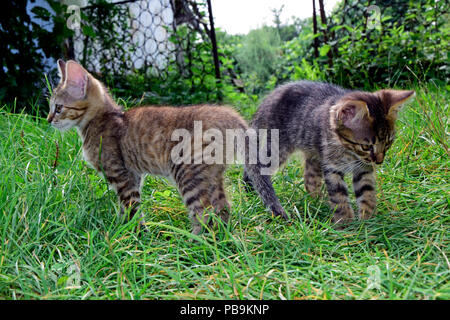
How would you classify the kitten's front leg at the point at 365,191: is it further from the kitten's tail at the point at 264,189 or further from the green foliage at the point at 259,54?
the green foliage at the point at 259,54

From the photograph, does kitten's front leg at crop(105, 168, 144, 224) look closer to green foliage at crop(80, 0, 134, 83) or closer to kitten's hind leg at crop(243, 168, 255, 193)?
kitten's hind leg at crop(243, 168, 255, 193)

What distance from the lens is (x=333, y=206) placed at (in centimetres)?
285

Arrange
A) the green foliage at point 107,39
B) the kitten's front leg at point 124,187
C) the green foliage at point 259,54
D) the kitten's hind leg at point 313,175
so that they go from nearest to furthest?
the kitten's front leg at point 124,187
the kitten's hind leg at point 313,175
the green foliage at point 107,39
the green foliage at point 259,54

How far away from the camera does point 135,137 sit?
8.95 feet

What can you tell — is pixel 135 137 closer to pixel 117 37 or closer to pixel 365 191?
pixel 365 191

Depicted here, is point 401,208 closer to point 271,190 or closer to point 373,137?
point 373,137

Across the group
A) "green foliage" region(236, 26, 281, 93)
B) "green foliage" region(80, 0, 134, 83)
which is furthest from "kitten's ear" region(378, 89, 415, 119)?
"green foliage" region(236, 26, 281, 93)

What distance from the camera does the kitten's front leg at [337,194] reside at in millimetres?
2805

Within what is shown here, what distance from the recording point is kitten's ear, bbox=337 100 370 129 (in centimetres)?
247

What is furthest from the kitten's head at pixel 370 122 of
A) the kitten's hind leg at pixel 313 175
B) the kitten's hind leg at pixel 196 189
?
the kitten's hind leg at pixel 196 189

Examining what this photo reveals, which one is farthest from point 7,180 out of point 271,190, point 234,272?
point 271,190

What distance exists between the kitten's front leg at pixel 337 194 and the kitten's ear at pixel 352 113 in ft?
1.26

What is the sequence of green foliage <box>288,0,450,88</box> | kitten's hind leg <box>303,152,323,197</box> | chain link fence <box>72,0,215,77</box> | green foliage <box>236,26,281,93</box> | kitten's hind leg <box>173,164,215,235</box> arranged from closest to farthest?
kitten's hind leg <box>173,164,215,235</box> < kitten's hind leg <box>303,152,323,197</box> < green foliage <box>288,0,450,88</box> < chain link fence <box>72,0,215,77</box> < green foliage <box>236,26,281,93</box>

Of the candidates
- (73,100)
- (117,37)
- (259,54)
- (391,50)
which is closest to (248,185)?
(73,100)
